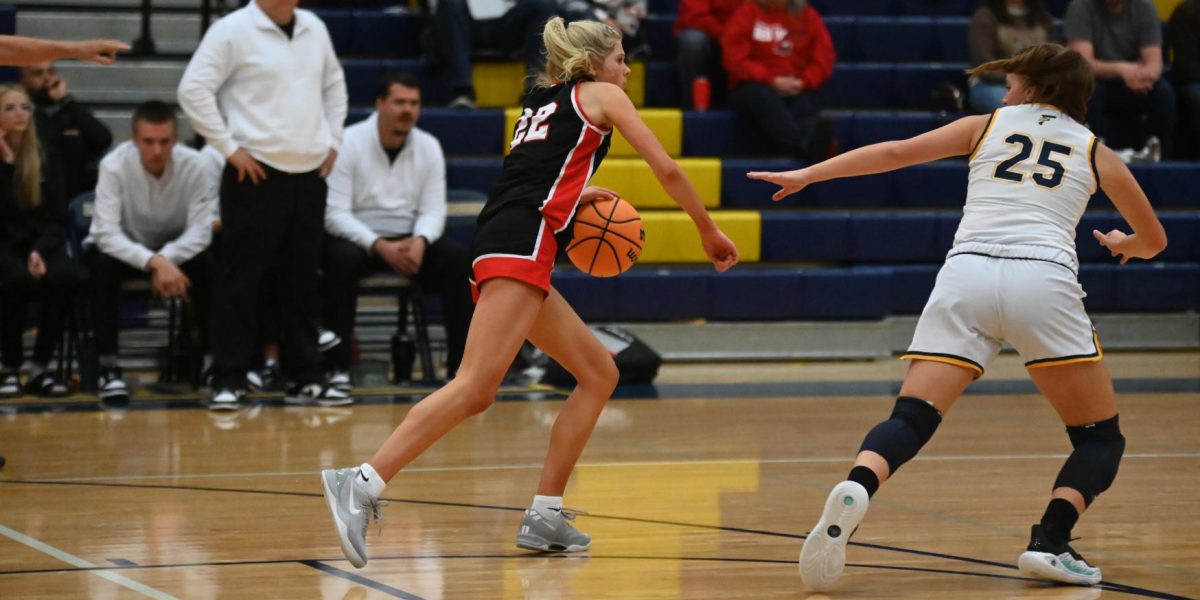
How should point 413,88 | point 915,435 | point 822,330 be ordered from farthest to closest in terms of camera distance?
point 822,330 < point 413,88 < point 915,435

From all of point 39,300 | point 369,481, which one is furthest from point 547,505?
point 39,300

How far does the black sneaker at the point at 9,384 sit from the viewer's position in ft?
25.8

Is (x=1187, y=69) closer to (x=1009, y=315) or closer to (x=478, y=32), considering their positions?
(x=478, y=32)

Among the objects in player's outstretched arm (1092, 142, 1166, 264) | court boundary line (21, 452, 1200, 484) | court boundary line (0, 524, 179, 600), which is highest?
player's outstretched arm (1092, 142, 1166, 264)

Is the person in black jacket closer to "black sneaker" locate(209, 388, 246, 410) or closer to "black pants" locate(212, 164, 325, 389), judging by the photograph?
"black pants" locate(212, 164, 325, 389)

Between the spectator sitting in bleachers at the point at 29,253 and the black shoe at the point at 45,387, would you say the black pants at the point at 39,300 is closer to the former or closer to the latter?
the spectator sitting in bleachers at the point at 29,253

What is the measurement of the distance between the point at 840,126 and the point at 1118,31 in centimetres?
192

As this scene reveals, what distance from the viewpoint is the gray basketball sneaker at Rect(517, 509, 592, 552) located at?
4.44 m

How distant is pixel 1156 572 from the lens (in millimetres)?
4277

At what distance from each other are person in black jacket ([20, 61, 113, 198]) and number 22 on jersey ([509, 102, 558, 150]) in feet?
15.7

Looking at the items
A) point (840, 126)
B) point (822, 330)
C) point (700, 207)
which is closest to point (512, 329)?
point (700, 207)

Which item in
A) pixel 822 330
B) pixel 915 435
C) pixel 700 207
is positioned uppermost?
pixel 700 207

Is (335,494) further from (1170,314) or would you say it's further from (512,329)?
(1170,314)

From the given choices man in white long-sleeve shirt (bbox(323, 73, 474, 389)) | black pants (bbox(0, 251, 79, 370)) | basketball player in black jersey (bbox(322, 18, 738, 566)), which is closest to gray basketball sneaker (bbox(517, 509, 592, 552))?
basketball player in black jersey (bbox(322, 18, 738, 566))
